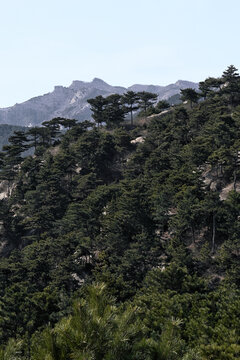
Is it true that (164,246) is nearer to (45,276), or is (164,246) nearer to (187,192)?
(187,192)

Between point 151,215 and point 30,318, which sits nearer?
point 30,318

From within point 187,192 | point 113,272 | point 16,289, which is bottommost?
point 113,272

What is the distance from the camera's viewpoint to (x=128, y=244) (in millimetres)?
44875

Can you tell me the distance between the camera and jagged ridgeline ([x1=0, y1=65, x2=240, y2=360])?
22.6 ft

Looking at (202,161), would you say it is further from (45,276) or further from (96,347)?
(96,347)

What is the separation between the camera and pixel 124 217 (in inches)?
1769

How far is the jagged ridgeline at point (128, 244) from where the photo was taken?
6.90 meters

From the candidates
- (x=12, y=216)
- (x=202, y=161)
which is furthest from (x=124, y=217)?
(x=12, y=216)

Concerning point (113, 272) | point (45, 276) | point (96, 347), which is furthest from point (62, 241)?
point (96, 347)

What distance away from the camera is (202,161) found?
2068 inches

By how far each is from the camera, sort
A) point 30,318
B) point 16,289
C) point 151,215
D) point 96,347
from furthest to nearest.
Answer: point 151,215 → point 16,289 → point 30,318 → point 96,347

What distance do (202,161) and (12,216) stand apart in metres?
39.5

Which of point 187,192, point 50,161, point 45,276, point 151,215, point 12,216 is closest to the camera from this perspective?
point 45,276

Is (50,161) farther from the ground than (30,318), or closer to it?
farther from the ground
